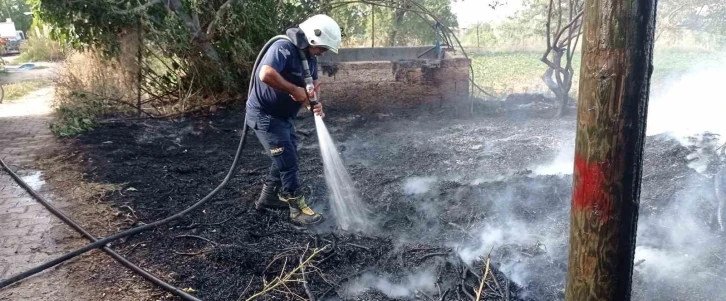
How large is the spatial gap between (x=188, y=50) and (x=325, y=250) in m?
6.30

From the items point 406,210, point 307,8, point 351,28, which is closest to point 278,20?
point 307,8

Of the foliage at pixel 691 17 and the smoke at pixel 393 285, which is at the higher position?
the foliage at pixel 691 17

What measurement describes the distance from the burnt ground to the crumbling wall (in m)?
1.65

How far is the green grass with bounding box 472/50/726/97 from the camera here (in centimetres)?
1091

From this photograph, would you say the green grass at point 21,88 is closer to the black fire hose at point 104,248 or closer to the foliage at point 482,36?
the black fire hose at point 104,248

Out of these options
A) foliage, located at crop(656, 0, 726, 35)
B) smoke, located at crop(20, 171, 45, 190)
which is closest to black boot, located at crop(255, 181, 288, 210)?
smoke, located at crop(20, 171, 45, 190)

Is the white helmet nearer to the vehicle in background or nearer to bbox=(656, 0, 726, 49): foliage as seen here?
bbox=(656, 0, 726, 49): foliage

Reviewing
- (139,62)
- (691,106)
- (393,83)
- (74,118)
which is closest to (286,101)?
(393,83)

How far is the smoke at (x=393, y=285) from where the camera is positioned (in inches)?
138

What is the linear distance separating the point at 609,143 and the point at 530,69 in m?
13.7

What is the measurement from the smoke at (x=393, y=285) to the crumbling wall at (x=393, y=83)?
556 cm

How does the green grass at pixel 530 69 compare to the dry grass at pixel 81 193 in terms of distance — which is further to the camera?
the green grass at pixel 530 69

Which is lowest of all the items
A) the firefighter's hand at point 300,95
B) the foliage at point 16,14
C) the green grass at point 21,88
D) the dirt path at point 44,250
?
the dirt path at point 44,250

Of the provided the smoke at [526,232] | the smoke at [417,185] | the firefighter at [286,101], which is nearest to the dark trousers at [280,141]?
the firefighter at [286,101]
